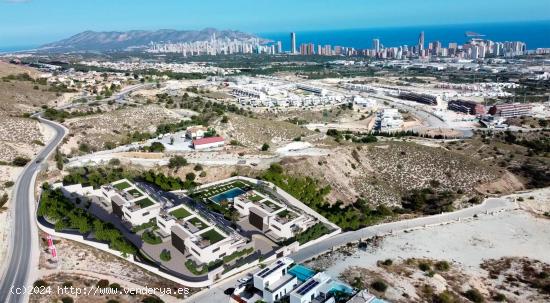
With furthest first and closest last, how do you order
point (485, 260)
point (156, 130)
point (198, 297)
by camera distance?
point (156, 130) < point (485, 260) < point (198, 297)

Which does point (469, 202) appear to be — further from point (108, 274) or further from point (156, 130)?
point (156, 130)

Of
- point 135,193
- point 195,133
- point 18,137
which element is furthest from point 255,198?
point 18,137

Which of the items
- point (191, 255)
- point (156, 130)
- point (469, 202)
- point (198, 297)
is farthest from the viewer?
point (156, 130)

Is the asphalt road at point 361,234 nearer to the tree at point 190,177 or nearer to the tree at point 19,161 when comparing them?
the tree at point 190,177

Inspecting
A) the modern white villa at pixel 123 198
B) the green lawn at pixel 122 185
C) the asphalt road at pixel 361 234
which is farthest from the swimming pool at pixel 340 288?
the green lawn at pixel 122 185

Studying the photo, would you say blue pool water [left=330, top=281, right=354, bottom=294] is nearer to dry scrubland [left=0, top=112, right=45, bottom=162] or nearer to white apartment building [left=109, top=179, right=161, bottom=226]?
white apartment building [left=109, top=179, right=161, bottom=226]

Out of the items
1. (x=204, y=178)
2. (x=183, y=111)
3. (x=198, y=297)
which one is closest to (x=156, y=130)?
(x=183, y=111)

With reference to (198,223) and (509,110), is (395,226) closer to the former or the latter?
(198,223)
